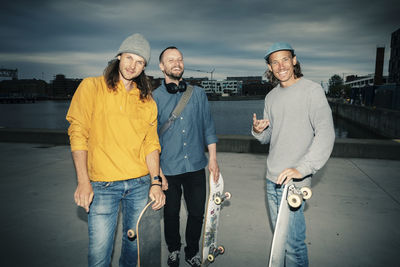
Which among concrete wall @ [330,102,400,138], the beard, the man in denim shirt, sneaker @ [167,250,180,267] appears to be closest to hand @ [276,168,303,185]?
the man in denim shirt

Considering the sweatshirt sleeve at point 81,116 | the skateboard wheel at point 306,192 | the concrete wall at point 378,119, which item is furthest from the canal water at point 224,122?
the sweatshirt sleeve at point 81,116

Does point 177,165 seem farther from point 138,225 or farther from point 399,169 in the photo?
point 399,169

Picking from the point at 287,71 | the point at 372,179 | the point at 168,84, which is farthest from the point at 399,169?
the point at 168,84

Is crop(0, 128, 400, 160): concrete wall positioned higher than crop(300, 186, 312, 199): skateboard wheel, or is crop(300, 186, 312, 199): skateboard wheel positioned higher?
Answer: crop(300, 186, 312, 199): skateboard wheel

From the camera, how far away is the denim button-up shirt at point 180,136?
8.54 feet

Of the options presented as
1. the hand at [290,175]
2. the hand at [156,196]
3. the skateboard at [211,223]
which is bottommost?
the skateboard at [211,223]

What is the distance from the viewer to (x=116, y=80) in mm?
1917

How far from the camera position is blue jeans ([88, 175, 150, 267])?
1.81 meters

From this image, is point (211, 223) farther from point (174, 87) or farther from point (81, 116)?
point (81, 116)

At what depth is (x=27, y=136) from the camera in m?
9.24

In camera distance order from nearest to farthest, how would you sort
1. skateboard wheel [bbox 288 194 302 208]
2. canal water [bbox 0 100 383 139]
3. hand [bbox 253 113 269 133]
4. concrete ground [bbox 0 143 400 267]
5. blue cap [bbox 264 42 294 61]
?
skateboard wheel [bbox 288 194 302 208], blue cap [bbox 264 42 294 61], hand [bbox 253 113 269 133], concrete ground [bbox 0 143 400 267], canal water [bbox 0 100 383 139]

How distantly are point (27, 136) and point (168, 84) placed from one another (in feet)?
28.6

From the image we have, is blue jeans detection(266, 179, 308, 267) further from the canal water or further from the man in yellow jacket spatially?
the canal water

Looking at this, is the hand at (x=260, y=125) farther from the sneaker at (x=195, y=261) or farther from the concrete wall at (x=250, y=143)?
the concrete wall at (x=250, y=143)
